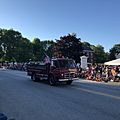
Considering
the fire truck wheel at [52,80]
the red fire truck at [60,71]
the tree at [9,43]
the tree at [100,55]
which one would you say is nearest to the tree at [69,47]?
the tree at [9,43]

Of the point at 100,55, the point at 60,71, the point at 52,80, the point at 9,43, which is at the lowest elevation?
the point at 52,80

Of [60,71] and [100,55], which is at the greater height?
[100,55]

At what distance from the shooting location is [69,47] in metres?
63.6

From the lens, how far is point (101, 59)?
10969cm

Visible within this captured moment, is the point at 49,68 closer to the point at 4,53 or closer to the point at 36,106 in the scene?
the point at 36,106

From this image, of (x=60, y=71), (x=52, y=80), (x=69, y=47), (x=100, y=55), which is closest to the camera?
(x=60, y=71)

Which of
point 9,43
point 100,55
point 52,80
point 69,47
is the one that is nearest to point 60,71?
point 52,80

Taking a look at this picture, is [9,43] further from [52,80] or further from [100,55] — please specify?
[52,80]

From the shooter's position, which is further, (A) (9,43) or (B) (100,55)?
(B) (100,55)

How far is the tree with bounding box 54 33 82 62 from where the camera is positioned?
207 ft

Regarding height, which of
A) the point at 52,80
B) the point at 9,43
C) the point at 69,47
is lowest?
the point at 52,80

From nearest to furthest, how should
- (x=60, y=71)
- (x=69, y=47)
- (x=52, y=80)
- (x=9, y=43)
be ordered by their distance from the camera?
(x=60, y=71), (x=52, y=80), (x=69, y=47), (x=9, y=43)

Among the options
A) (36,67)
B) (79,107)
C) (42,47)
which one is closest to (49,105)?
(79,107)

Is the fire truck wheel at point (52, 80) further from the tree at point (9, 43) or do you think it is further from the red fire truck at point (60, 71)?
the tree at point (9, 43)
